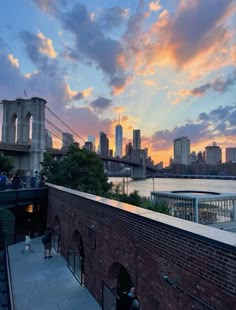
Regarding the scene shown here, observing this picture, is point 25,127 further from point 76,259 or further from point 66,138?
point 76,259

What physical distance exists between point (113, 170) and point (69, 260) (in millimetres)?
87102

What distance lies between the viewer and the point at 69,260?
34.0ft

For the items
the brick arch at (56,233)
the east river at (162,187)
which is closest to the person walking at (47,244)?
the brick arch at (56,233)

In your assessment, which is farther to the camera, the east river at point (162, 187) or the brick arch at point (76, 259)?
the east river at point (162, 187)

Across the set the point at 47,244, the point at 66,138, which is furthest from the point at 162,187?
the point at 47,244

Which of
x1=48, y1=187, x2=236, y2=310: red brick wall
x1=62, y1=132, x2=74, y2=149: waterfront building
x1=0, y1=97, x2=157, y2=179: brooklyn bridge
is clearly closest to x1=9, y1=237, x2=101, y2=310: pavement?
x1=48, y1=187, x2=236, y2=310: red brick wall

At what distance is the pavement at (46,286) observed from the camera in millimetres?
7480

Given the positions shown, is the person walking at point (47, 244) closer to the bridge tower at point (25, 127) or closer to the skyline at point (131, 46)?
A: the skyline at point (131, 46)

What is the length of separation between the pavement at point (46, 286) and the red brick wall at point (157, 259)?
18.6 inches

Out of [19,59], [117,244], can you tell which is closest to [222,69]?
[117,244]

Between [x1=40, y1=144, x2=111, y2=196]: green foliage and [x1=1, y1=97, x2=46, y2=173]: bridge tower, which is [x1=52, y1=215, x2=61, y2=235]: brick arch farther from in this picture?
[x1=1, y1=97, x2=46, y2=173]: bridge tower

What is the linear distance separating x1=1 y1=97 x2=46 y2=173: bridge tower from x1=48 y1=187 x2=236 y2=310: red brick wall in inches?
1276

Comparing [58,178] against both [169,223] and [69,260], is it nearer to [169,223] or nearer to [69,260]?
[69,260]

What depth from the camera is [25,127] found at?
52562mm
